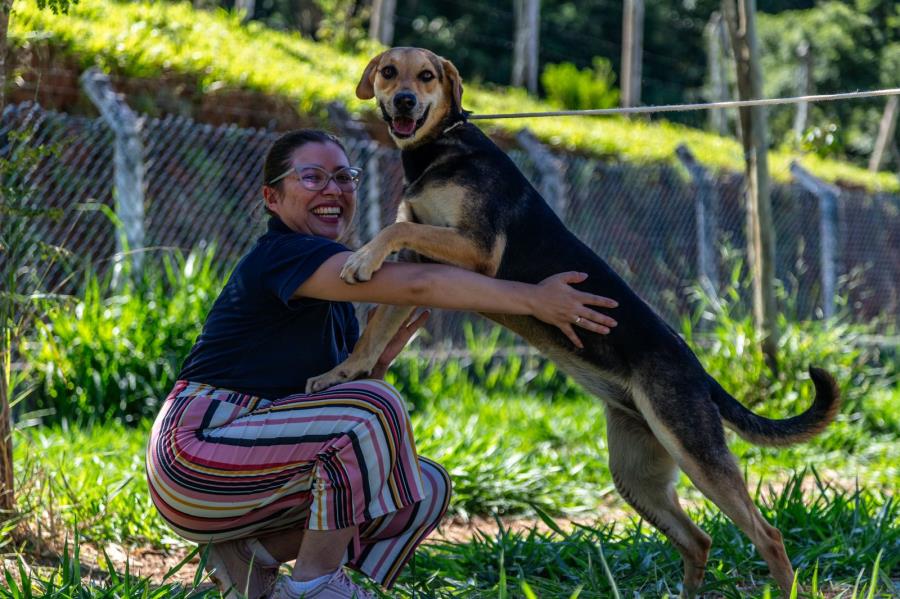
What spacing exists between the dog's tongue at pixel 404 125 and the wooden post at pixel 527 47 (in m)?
18.9

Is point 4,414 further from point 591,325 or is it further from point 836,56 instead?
point 836,56

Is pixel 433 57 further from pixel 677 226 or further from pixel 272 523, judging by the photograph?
pixel 677 226

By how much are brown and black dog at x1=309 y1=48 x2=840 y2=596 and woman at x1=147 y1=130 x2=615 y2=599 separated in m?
0.14

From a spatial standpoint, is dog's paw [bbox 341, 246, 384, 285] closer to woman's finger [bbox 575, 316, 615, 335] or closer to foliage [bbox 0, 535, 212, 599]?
woman's finger [bbox 575, 316, 615, 335]

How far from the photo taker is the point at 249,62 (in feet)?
30.5

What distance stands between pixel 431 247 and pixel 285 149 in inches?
21.6

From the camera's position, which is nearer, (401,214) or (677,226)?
(401,214)

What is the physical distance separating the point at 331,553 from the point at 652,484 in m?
1.18

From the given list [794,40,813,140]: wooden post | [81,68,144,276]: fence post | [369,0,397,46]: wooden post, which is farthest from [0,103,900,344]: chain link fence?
[794,40,813,140]: wooden post

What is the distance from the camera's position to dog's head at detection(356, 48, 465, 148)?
3318 millimetres

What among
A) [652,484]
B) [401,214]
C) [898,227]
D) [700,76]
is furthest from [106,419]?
[700,76]

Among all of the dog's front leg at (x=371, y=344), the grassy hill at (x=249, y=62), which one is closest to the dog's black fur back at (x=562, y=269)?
the dog's front leg at (x=371, y=344)

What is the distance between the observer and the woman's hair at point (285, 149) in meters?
3.10

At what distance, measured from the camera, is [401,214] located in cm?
337
